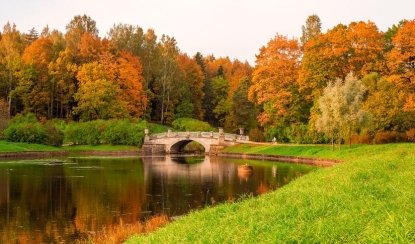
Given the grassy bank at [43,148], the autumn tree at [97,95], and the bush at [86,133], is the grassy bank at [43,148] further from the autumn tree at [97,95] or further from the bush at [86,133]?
the autumn tree at [97,95]

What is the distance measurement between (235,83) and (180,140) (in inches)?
1422

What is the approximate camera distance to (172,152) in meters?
93.1

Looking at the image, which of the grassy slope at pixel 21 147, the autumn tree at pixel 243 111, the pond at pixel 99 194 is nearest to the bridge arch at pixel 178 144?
the autumn tree at pixel 243 111

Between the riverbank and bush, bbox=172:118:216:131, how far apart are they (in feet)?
57.7

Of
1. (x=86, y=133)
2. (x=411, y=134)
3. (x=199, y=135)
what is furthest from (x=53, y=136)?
(x=411, y=134)

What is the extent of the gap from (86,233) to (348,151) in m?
39.9

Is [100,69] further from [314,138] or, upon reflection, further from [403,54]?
[403,54]

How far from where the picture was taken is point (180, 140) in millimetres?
91125

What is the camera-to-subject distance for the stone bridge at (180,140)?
3445 inches

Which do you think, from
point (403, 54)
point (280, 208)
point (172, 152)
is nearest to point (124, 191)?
point (280, 208)

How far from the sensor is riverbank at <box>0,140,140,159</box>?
237 feet

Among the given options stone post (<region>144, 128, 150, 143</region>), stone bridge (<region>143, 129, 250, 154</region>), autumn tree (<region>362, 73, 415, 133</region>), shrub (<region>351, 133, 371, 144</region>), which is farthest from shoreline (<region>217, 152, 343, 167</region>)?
stone post (<region>144, 128, 150, 143</region>)

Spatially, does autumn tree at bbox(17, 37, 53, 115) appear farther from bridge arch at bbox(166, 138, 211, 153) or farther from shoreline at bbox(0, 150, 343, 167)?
bridge arch at bbox(166, 138, 211, 153)

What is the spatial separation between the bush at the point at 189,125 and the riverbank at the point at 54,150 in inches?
692
